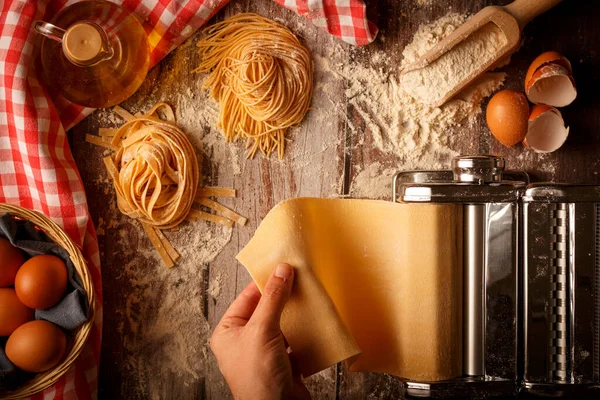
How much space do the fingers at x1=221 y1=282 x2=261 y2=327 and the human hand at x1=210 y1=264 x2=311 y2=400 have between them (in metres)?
0.06

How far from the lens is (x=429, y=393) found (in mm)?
985

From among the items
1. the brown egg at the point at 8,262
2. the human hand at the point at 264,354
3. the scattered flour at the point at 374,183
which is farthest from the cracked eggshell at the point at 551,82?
the brown egg at the point at 8,262

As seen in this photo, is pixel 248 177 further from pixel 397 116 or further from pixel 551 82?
pixel 551 82

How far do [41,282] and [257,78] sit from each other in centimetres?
61

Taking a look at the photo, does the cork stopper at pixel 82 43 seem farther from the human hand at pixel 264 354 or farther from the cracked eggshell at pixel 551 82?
the cracked eggshell at pixel 551 82

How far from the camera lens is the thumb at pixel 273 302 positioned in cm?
94

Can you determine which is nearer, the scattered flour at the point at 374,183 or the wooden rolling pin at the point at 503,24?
the wooden rolling pin at the point at 503,24

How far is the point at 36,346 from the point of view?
3.35ft

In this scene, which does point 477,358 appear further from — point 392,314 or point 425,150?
point 425,150

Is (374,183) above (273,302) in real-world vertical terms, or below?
above

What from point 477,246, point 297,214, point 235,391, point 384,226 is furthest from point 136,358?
point 477,246

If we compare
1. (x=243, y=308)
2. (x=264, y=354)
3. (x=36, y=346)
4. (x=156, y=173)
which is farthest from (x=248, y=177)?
(x=36, y=346)

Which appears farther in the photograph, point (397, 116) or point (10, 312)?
point (397, 116)

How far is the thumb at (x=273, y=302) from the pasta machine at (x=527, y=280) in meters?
0.29
